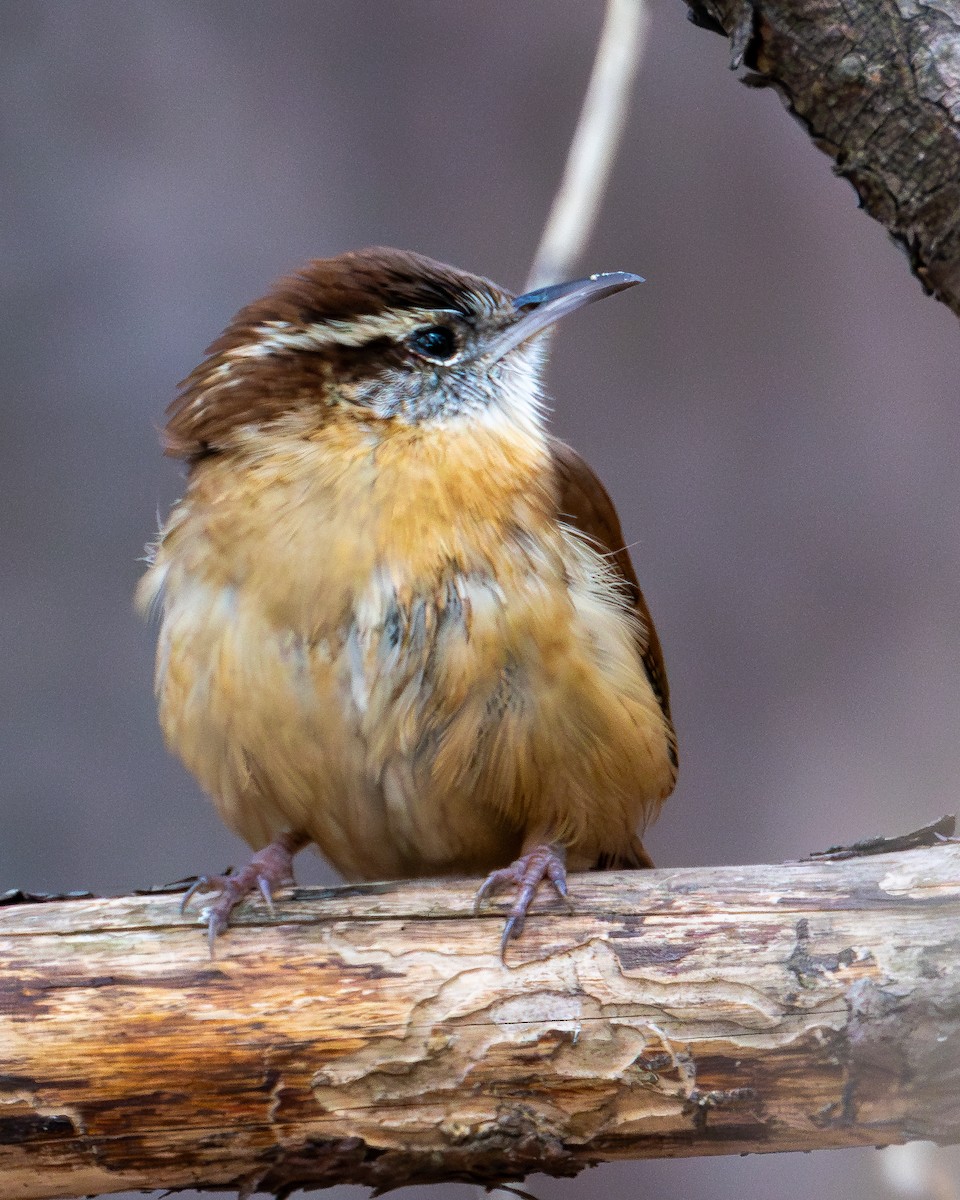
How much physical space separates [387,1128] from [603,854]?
3.55 ft

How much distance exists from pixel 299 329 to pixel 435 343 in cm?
30

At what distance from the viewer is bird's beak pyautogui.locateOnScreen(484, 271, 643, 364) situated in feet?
10.3

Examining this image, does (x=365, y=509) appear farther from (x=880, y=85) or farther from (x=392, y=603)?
(x=880, y=85)

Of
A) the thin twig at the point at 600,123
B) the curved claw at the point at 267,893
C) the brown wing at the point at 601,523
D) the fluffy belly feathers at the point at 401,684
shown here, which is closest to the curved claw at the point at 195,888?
the curved claw at the point at 267,893

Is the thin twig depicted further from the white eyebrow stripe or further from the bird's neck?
the bird's neck

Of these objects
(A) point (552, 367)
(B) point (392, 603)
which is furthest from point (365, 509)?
(A) point (552, 367)

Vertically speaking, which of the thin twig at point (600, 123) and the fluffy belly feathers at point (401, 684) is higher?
the thin twig at point (600, 123)

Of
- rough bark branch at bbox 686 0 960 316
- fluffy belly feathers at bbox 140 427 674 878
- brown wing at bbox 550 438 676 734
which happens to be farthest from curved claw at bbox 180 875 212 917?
rough bark branch at bbox 686 0 960 316

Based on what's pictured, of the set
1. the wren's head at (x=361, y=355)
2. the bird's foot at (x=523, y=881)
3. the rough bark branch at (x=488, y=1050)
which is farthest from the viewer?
the wren's head at (x=361, y=355)

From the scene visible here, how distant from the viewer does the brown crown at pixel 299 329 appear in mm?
2961

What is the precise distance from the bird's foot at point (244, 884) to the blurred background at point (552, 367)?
6.23ft

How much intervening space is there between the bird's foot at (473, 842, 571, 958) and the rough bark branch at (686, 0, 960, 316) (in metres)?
1.37

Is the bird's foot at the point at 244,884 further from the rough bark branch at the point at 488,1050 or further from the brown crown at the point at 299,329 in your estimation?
the brown crown at the point at 299,329

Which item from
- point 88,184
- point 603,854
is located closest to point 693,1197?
point 603,854
